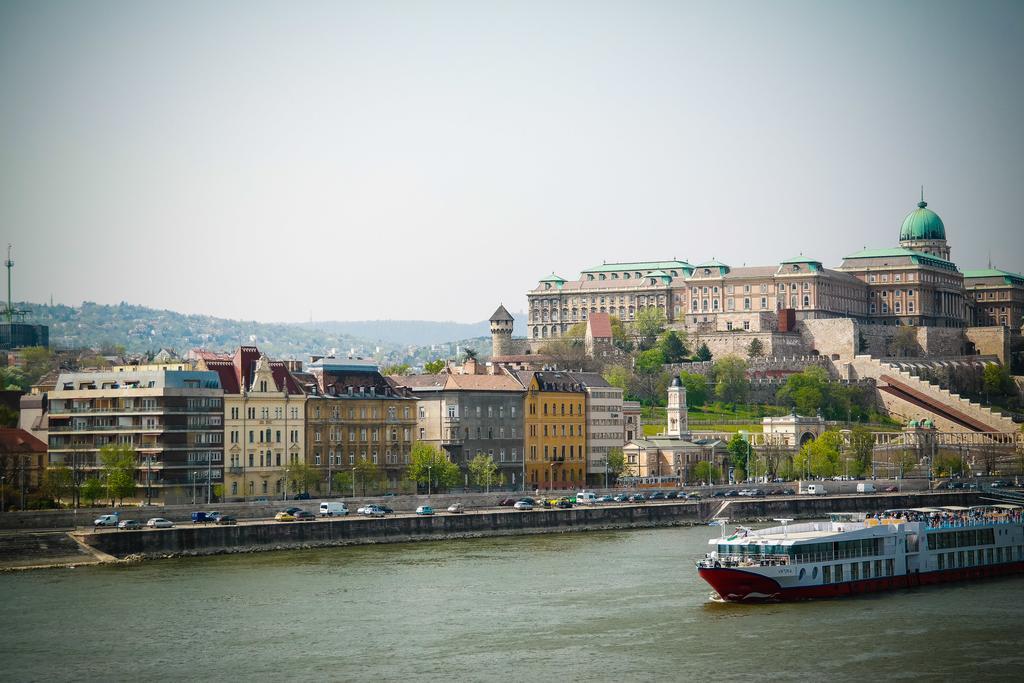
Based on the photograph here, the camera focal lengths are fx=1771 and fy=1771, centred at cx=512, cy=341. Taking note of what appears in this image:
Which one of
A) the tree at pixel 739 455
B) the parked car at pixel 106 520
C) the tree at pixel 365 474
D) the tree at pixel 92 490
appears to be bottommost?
the parked car at pixel 106 520

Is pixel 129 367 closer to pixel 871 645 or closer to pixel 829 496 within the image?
pixel 829 496

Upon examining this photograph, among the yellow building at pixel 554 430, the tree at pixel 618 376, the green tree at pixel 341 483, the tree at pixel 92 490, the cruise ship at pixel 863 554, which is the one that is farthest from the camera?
the tree at pixel 618 376

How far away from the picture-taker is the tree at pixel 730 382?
173 metres

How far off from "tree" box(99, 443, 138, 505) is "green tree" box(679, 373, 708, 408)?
83.6m

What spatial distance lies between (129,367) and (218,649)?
5463cm

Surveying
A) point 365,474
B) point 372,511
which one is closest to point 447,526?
point 372,511

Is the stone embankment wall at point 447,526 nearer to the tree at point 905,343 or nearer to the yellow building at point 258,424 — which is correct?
the yellow building at point 258,424

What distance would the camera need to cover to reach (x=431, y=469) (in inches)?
4296

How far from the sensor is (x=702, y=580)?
7531cm

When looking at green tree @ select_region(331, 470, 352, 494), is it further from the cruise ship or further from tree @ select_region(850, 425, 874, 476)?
tree @ select_region(850, 425, 874, 476)

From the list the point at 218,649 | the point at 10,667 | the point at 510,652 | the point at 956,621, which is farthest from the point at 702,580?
the point at 10,667

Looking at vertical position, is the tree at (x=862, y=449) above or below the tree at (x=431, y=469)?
above

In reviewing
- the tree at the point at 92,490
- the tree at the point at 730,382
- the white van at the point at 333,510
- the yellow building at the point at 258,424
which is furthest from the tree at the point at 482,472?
the tree at the point at 730,382

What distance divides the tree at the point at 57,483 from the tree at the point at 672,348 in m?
98.7
